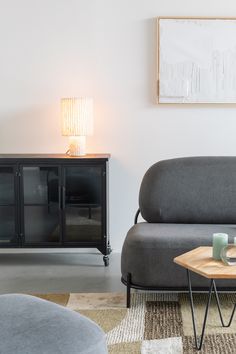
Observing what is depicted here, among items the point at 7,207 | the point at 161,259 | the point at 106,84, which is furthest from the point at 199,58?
the point at 7,207

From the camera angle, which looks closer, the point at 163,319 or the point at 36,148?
the point at 163,319

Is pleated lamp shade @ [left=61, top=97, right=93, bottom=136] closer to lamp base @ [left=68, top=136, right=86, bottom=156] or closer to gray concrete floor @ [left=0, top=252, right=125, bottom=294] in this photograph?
lamp base @ [left=68, top=136, right=86, bottom=156]

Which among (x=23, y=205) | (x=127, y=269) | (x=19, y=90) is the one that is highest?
(x=19, y=90)

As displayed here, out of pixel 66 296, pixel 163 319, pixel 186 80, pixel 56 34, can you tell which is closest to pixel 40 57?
pixel 56 34

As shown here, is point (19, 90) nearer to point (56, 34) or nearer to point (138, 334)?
point (56, 34)

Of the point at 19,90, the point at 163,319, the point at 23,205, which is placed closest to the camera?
the point at 163,319

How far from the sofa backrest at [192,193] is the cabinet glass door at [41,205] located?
2.44 feet

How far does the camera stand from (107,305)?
3002 mm

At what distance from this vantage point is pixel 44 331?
1.52 m

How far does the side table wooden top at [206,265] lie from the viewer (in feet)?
7.41

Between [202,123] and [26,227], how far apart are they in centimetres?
169

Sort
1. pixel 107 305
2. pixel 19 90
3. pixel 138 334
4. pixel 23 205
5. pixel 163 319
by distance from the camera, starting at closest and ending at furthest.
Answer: pixel 138 334
pixel 163 319
pixel 107 305
pixel 23 205
pixel 19 90

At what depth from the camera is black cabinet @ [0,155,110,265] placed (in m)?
3.83

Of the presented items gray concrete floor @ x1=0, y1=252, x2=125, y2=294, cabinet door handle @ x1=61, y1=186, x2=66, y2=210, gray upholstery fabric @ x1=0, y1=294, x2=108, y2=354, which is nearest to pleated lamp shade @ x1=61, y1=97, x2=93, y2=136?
cabinet door handle @ x1=61, y1=186, x2=66, y2=210
